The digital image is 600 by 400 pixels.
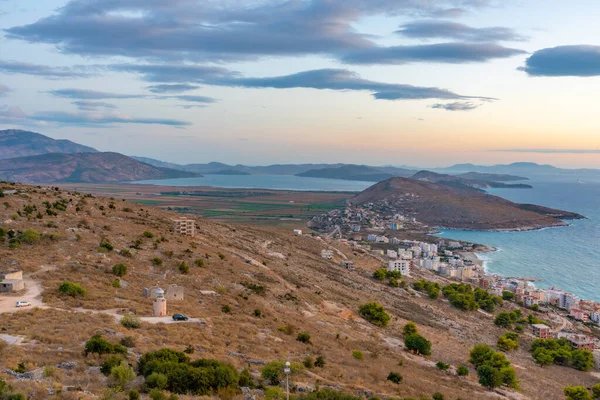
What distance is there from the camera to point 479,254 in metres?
127

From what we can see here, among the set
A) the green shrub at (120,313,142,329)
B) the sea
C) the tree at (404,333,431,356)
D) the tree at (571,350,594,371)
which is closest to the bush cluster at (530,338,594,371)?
the tree at (571,350,594,371)

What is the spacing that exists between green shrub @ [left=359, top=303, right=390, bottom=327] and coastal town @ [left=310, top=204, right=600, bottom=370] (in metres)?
24.5

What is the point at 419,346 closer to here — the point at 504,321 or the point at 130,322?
the point at 130,322

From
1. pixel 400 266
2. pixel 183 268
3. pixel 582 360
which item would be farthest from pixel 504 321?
pixel 183 268

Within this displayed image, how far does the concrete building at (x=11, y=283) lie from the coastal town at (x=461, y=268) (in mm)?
50353

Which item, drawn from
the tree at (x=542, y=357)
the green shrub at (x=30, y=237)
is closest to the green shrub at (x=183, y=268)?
the green shrub at (x=30, y=237)

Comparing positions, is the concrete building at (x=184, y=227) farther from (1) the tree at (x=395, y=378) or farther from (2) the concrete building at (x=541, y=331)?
(2) the concrete building at (x=541, y=331)

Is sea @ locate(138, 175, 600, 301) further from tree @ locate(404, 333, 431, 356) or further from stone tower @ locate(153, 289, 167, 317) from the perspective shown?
stone tower @ locate(153, 289, 167, 317)

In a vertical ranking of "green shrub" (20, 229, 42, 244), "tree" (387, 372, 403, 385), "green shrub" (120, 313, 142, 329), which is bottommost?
"tree" (387, 372, 403, 385)

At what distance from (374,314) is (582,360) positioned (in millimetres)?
22339

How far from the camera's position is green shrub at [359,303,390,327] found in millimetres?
42344

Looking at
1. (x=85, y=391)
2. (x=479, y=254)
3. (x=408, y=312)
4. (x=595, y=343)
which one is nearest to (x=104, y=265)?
(x=85, y=391)

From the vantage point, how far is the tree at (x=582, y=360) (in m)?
46.0

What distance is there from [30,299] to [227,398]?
15.4 meters
